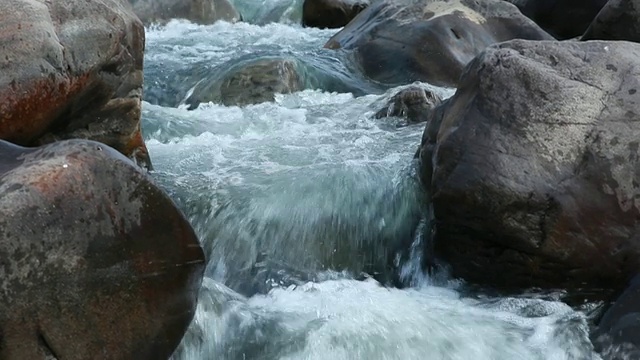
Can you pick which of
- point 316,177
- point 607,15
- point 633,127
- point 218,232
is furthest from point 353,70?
point 633,127

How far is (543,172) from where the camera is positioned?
15.3 feet

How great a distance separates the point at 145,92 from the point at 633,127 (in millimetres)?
5258

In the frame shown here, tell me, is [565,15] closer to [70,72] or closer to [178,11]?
[178,11]

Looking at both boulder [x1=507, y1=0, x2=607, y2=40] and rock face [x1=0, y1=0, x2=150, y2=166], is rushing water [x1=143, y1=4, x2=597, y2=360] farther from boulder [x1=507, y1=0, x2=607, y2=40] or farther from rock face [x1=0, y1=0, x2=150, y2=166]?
boulder [x1=507, y1=0, x2=607, y2=40]

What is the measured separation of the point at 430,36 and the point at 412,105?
1.80 m

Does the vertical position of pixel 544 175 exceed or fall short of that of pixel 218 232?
it exceeds it

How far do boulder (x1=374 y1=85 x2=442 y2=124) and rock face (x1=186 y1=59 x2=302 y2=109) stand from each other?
126 centimetres

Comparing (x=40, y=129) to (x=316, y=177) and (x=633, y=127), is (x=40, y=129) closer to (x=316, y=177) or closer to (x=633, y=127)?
(x=316, y=177)

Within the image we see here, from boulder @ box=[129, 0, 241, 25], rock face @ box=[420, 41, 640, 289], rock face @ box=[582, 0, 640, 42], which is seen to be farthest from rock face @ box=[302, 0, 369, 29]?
rock face @ box=[420, 41, 640, 289]

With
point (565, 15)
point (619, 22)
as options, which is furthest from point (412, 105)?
point (565, 15)

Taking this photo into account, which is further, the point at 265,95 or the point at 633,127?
the point at 265,95

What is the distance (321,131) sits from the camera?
728 cm

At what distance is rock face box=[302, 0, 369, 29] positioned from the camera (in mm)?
13156

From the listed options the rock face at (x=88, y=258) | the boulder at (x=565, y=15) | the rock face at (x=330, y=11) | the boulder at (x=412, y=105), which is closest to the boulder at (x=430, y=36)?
the boulder at (x=565, y=15)
